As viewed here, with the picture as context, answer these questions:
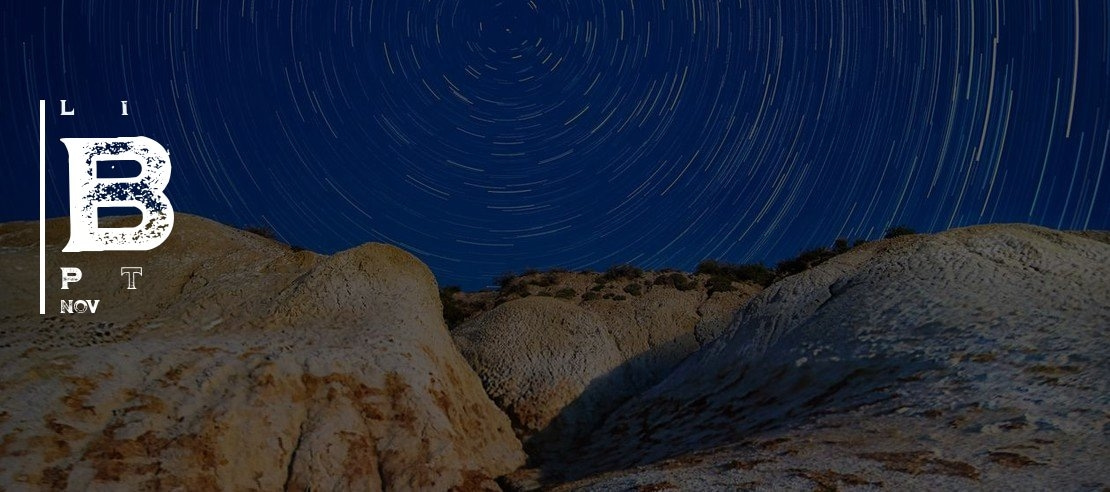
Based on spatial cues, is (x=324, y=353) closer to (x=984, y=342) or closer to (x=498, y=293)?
(x=984, y=342)

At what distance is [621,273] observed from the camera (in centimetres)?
4466

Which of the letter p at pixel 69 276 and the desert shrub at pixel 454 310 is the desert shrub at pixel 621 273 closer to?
the desert shrub at pixel 454 310

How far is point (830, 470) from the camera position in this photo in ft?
34.3

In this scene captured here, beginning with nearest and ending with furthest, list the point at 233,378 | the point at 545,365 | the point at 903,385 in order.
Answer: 1. the point at 903,385
2. the point at 233,378
3. the point at 545,365

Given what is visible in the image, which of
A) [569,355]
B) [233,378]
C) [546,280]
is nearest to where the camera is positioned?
[233,378]

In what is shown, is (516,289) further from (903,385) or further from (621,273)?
(903,385)

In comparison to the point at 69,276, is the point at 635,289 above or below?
below

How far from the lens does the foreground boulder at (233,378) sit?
501 inches

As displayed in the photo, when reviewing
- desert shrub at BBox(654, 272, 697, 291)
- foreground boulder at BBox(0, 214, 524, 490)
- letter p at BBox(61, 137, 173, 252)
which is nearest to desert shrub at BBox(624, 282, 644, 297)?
desert shrub at BBox(654, 272, 697, 291)

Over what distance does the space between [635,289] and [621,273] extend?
181 inches

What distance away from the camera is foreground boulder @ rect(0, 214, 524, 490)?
41.8 feet

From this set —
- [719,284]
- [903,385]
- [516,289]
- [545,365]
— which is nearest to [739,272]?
[719,284]

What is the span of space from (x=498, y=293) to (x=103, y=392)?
34851 mm

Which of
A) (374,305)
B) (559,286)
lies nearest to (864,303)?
(374,305)
